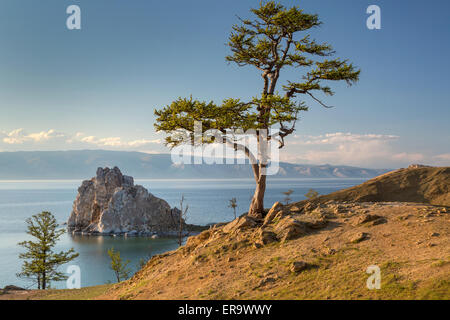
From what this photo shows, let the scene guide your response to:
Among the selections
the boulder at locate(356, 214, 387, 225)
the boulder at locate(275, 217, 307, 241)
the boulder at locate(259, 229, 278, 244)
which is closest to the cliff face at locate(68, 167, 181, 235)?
the boulder at locate(259, 229, 278, 244)

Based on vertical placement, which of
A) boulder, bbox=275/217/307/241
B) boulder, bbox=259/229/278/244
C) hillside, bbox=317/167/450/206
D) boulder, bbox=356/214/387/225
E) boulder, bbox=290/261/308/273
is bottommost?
boulder, bbox=290/261/308/273

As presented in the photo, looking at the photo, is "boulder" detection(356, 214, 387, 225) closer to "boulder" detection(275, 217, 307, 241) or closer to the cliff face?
"boulder" detection(275, 217, 307, 241)

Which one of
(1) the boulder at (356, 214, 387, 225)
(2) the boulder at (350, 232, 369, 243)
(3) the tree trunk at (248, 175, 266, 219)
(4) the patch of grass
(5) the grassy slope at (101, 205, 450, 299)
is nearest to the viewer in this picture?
(5) the grassy slope at (101, 205, 450, 299)

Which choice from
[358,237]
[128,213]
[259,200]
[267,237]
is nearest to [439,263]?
[358,237]

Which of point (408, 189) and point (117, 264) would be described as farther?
point (117, 264)

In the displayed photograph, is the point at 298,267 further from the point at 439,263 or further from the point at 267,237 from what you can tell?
the point at 439,263

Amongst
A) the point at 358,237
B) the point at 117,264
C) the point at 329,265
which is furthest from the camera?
the point at 117,264

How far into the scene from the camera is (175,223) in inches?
3691

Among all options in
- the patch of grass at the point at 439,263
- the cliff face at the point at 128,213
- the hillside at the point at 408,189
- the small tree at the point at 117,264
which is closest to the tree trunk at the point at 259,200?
the hillside at the point at 408,189

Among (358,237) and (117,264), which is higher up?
(358,237)

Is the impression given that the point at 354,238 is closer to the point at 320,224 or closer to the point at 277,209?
the point at 320,224

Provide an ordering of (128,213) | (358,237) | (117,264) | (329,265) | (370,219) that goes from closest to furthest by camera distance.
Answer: (329,265), (358,237), (370,219), (117,264), (128,213)
